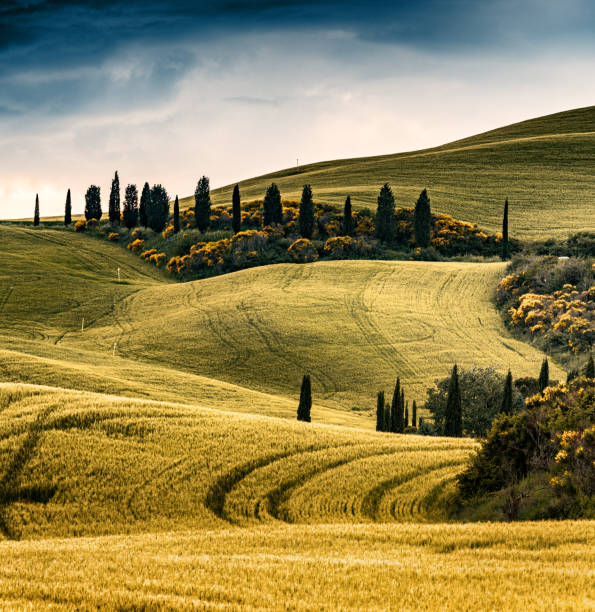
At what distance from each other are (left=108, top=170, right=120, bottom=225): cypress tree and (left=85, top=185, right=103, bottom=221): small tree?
7773mm

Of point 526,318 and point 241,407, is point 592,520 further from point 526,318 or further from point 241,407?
point 526,318

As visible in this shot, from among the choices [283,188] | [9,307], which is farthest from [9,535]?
[283,188]

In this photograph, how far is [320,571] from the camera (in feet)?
35.6

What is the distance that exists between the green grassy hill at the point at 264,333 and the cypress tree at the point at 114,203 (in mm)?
44586

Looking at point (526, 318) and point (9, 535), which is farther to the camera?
point (526, 318)

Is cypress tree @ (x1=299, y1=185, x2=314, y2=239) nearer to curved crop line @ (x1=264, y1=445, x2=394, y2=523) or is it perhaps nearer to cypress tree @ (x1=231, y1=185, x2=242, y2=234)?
cypress tree @ (x1=231, y1=185, x2=242, y2=234)

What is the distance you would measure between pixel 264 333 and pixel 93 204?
100099 millimetres

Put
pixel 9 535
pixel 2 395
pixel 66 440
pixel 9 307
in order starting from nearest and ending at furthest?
pixel 9 535 < pixel 66 440 < pixel 2 395 < pixel 9 307

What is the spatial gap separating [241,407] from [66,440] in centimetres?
2457

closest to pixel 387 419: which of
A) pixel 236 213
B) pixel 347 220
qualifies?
pixel 347 220

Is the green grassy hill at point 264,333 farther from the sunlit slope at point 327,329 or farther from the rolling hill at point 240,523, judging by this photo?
the rolling hill at point 240,523

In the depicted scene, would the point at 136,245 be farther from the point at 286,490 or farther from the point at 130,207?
the point at 286,490

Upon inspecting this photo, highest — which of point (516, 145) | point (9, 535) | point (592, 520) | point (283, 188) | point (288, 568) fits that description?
point (516, 145)

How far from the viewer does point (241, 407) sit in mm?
47812
